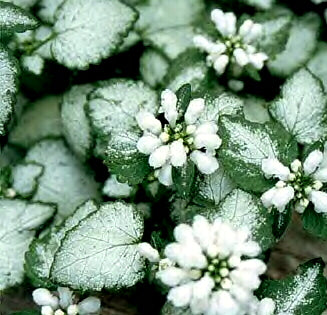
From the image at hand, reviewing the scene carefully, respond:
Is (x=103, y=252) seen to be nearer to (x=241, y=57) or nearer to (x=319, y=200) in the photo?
(x=319, y=200)

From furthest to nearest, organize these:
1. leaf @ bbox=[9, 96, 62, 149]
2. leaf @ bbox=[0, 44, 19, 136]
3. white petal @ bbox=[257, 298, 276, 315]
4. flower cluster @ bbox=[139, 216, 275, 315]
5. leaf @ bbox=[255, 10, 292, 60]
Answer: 1. leaf @ bbox=[9, 96, 62, 149]
2. leaf @ bbox=[255, 10, 292, 60]
3. leaf @ bbox=[0, 44, 19, 136]
4. white petal @ bbox=[257, 298, 276, 315]
5. flower cluster @ bbox=[139, 216, 275, 315]

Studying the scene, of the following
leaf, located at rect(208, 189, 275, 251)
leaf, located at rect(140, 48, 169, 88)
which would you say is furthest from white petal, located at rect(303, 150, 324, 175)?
leaf, located at rect(140, 48, 169, 88)

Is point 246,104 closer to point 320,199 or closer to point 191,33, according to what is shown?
point 191,33

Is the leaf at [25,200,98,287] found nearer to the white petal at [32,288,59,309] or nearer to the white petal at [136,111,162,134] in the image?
the white petal at [32,288,59,309]

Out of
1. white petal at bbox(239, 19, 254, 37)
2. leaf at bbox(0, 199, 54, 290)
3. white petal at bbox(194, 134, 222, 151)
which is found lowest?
leaf at bbox(0, 199, 54, 290)

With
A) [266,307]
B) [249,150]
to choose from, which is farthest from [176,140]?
[266,307]
